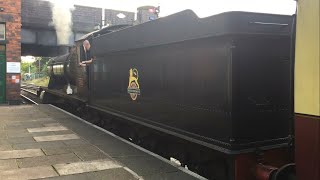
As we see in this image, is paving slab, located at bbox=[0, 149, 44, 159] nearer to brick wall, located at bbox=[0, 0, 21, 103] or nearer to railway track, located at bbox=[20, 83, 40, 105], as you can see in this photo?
brick wall, located at bbox=[0, 0, 21, 103]

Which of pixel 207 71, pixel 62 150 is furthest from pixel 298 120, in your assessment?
pixel 62 150

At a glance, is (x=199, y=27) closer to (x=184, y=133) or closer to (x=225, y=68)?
(x=225, y=68)

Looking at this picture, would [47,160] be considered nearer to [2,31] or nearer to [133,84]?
[133,84]

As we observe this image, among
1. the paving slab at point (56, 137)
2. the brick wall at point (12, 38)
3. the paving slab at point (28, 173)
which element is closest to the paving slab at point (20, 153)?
Answer: the paving slab at point (28, 173)

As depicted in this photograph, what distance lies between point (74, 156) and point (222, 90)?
3.51 m

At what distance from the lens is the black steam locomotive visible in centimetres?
460

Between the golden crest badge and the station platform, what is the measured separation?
1.05m

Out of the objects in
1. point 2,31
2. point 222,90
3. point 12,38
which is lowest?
point 222,90

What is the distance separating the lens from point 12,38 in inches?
730

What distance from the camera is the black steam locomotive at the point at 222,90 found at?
4.60 m

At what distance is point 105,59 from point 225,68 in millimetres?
5165

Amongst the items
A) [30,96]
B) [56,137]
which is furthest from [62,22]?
[56,137]

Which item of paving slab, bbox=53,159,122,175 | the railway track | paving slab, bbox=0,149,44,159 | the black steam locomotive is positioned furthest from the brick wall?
paving slab, bbox=53,159,122,175

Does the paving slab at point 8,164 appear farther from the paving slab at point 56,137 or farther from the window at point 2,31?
the window at point 2,31
